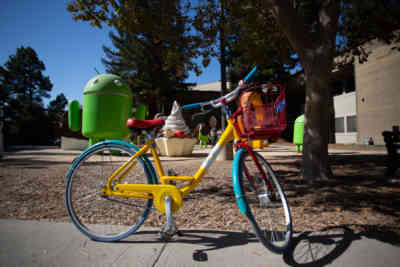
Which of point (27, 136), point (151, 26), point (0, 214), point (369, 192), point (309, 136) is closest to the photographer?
point (0, 214)

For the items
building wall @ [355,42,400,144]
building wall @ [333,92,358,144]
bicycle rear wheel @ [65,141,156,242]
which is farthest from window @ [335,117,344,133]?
bicycle rear wheel @ [65,141,156,242]

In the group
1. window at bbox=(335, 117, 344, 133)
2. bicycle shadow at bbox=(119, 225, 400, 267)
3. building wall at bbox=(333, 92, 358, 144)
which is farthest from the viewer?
window at bbox=(335, 117, 344, 133)

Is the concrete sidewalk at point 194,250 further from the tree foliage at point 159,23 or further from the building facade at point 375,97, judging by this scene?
the building facade at point 375,97

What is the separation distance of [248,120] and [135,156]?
1.14 m

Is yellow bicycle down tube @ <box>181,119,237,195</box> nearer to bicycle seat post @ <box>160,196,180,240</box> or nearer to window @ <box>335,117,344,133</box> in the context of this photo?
bicycle seat post @ <box>160,196,180,240</box>

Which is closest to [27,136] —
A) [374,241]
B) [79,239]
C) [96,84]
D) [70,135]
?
[70,135]

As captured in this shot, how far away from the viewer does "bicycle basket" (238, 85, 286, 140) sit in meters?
1.80

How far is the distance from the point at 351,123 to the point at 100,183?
22609 mm

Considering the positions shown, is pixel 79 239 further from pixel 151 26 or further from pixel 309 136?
pixel 151 26

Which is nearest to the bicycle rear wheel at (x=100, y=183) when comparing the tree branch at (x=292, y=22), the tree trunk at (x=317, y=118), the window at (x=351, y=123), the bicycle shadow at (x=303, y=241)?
the bicycle shadow at (x=303, y=241)

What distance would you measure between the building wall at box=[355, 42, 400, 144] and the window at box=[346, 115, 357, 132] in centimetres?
143

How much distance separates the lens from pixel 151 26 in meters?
5.87

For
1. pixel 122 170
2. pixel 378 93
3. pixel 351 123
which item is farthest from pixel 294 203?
pixel 351 123

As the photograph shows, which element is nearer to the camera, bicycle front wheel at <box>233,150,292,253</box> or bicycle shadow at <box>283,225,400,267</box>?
bicycle shadow at <box>283,225,400,267</box>
